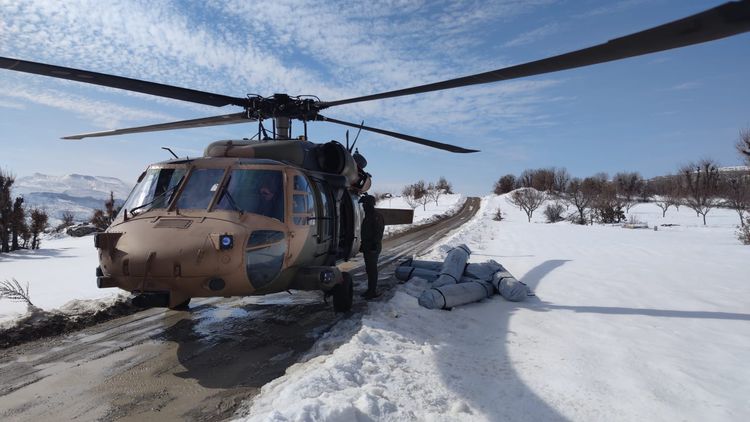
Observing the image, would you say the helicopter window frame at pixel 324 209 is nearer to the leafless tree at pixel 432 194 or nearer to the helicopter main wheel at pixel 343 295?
the helicopter main wheel at pixel 343 295

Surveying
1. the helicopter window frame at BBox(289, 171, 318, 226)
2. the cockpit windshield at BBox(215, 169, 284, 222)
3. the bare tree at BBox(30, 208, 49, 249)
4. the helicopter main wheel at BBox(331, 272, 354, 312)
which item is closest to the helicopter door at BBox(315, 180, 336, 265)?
the helicopter window frame at BBox(289, 171, 318, 226)

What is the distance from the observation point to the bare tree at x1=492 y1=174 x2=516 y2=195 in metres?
93.3

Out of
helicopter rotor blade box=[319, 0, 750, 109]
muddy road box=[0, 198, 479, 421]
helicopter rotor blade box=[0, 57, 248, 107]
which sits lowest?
muddy road box=[0, 198, 479, 421]

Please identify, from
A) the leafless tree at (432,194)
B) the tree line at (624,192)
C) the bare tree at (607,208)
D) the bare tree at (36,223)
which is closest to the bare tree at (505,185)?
the tree line at (624,192)

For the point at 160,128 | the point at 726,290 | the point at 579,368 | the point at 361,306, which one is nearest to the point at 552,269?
the point at 726,290

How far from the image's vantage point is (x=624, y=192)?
60.8 m

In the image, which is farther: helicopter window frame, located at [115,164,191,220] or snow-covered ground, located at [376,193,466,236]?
snow-covered ground, located at [376,193,466,236]

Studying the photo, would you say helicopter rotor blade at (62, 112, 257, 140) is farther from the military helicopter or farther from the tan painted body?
the tan painted body

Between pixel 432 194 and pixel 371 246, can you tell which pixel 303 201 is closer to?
pixel 371 246

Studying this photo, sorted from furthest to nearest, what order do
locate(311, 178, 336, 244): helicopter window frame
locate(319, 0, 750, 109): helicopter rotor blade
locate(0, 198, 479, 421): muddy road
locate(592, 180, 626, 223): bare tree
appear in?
locate(592, 180, 626, 223): bare tree → locate(311, 178, 336, 244): helicopter window frame → locate(0, 198, 479, 421): muddy road → locate(319, 0, 750, 109): helicopter rotor blade

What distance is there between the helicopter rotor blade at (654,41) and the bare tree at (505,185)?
92.6m

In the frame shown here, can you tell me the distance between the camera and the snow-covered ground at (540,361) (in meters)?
3.12

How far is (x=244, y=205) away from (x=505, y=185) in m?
94.5

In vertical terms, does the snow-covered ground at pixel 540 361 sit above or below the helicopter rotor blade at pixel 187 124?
below
